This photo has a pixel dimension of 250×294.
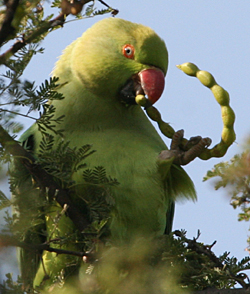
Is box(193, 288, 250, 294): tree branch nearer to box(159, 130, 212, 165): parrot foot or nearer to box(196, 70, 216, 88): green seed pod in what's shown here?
box(159, 130, 212, 165): parrot foot

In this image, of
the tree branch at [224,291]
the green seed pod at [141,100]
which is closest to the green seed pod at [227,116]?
the green seed pod at [141,100]

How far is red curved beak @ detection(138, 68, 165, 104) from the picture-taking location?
359 cm

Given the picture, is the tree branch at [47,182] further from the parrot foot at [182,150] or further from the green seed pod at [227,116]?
the green seed pod at [227,116]

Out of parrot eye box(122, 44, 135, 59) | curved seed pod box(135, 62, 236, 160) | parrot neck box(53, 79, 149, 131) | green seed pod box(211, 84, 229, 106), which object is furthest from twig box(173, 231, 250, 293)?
parrot eye box(122, 44, 135, 59)

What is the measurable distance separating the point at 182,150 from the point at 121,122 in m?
0.58

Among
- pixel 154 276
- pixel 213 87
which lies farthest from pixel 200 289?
pixel 213 87

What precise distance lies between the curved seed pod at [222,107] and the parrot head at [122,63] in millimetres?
442

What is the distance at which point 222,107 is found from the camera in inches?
125

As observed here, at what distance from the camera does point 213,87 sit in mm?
3209

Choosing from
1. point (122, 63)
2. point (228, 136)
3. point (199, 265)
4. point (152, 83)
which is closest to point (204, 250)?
point (199, 265)

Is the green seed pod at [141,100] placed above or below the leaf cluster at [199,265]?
above

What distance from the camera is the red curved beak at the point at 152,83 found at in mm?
3594

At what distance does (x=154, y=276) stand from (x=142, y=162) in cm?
174

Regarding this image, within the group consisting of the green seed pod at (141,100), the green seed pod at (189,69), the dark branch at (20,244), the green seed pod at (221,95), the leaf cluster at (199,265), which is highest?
the green seed pod at (189,69)
